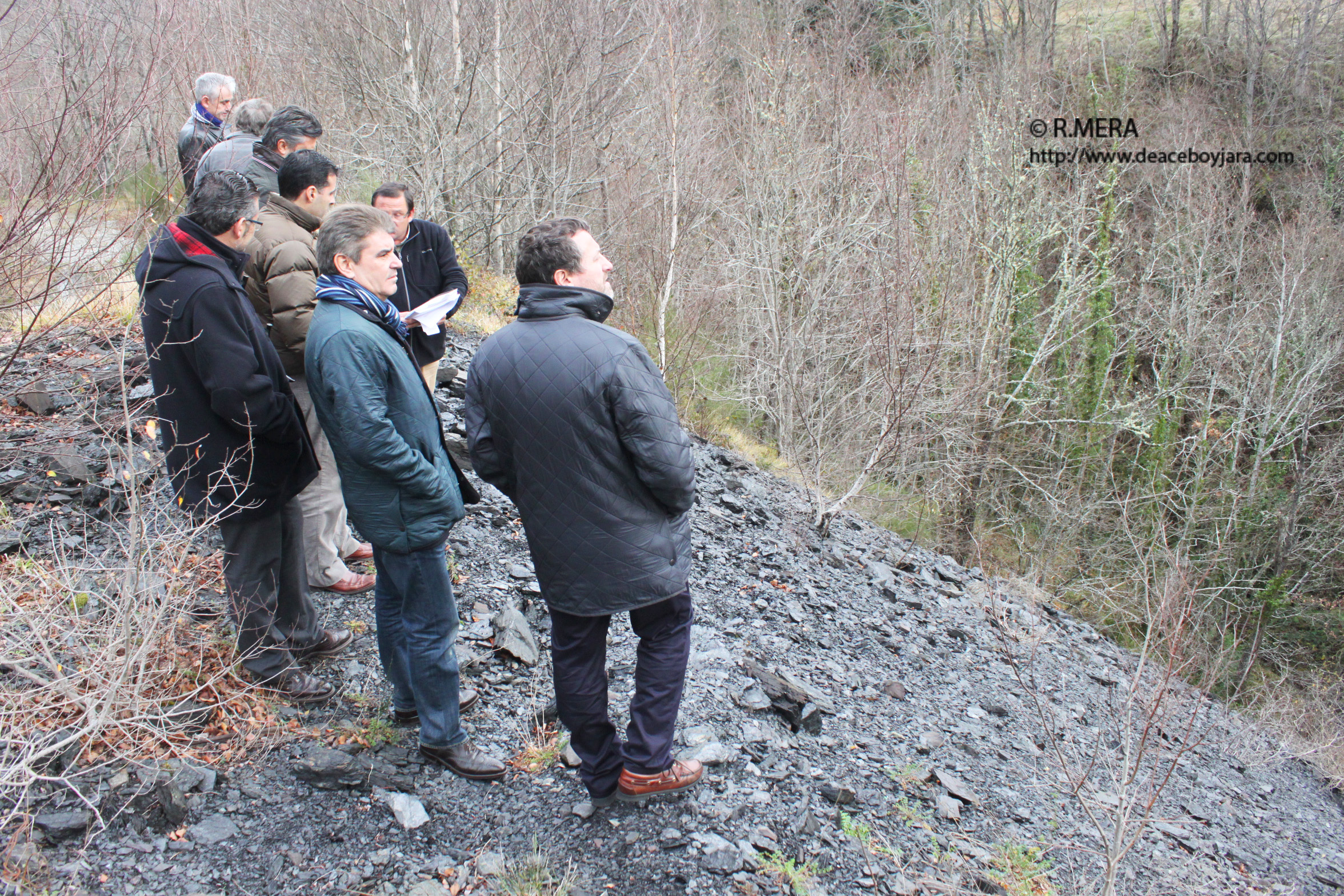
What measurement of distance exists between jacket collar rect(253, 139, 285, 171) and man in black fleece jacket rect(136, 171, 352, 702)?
112 cm

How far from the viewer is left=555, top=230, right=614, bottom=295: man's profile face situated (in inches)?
101

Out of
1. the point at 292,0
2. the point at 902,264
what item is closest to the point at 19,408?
the point at 902,264

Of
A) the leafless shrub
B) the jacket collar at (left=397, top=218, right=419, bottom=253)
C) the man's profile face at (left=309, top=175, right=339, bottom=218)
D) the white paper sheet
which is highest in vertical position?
the man's profile face at (left=309, top=175, right=339, bottom=218)

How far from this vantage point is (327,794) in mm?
2871

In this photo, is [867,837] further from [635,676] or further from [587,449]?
[587,449]

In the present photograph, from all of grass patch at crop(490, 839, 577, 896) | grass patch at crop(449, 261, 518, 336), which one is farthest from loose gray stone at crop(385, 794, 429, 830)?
grass patch at crop(449, 261, 518, 336)

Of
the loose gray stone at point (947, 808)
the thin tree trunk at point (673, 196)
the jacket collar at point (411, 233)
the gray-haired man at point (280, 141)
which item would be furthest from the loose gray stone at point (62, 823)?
the thin tree trunk at point (673, 196)

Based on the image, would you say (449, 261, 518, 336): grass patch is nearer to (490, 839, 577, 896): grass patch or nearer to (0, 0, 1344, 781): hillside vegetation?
(0, 0, 1344, 781): hillside vegetation

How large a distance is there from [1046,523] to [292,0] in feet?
53.3

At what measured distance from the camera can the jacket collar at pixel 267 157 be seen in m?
3.91

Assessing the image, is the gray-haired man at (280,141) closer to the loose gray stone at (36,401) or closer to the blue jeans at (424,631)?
the blue jeans at (424,631)

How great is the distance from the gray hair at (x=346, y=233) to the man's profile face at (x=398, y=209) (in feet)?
5.74

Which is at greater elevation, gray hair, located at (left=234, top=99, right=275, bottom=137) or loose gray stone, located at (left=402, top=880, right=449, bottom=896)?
gray hair, located at (left=234, top=99, right=275, bottom=137)

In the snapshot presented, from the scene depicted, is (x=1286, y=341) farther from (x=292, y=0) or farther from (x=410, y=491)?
(x=292, y=0)
